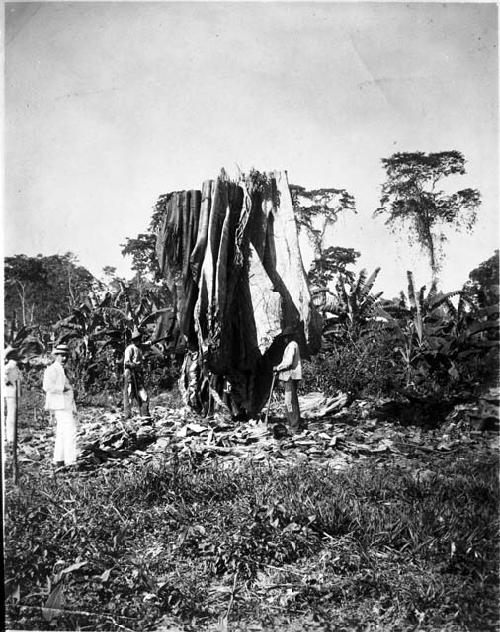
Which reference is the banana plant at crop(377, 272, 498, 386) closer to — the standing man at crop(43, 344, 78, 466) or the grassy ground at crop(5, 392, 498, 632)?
the grassy ground at crop(5, 392, 498, 632)

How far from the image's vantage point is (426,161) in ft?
13.3

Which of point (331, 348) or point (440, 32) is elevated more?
point (440, 32)

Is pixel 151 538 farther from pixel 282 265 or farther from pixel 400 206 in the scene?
pixel 400 206

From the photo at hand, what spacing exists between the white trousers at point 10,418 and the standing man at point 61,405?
225 millimetres

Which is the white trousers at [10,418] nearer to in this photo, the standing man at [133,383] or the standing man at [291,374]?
the standing man at [133,383]

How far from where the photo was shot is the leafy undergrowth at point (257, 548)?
350 centimetres

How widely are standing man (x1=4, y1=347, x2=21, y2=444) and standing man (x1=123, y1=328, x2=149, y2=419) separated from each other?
77 centimetres

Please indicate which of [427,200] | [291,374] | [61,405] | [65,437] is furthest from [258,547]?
[427,200]

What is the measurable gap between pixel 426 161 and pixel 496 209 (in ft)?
1.93

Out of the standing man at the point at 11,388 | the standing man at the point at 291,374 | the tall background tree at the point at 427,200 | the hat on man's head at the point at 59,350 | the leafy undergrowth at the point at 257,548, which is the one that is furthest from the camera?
the standing man at the point at 291,374

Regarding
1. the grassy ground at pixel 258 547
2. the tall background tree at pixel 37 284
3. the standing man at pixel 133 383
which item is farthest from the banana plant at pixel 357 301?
the tall background tree at pixel 37 284

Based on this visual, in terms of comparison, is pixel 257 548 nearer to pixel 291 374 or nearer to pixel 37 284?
pixel 291 374

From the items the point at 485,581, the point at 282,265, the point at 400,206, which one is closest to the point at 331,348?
the point at 282,265

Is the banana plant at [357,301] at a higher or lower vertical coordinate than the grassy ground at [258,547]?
higher
